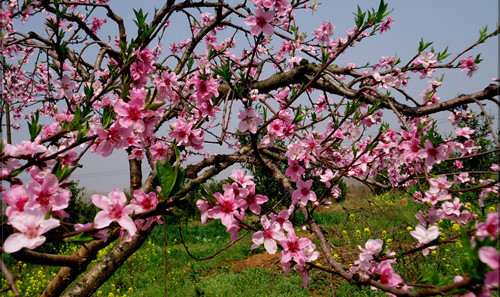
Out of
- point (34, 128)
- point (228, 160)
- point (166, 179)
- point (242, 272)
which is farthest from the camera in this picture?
point (242, 272)

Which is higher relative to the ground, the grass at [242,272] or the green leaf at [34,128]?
the green leaf at [34,128]

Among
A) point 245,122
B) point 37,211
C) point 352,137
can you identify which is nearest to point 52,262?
point 37,211

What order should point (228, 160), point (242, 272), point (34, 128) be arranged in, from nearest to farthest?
point (34, 128), point (228, 160), point (242, 272)

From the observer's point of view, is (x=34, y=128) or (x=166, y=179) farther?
(x=34, y=128)

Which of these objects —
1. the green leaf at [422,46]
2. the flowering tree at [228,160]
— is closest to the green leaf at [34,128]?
the flowering tree at [228,160]

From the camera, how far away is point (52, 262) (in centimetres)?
126

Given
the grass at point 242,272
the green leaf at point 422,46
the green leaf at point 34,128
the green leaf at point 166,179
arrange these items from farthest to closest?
the grass at point 242,272
the green leaf at point 422,46
the green leaf at point 34,128
the green leaf at point 166,179

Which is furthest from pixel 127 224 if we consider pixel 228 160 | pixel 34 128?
pixel 228 160

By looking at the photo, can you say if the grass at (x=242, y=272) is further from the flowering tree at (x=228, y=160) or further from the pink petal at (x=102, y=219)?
the pink petal at (x=102, y=219)

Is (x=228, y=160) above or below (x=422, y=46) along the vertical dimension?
below

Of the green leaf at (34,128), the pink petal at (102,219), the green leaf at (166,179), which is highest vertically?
the green leaf at (34,128)

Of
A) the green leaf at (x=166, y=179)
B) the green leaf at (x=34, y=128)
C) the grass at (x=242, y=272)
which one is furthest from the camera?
the grass at (x=242, y=272)

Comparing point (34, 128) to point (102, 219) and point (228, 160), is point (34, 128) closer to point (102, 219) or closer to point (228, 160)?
point (102, 219)

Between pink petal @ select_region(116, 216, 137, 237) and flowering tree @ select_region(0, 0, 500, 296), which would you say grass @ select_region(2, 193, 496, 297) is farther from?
pink petal @ select_region(116, 216, 137, 237)
